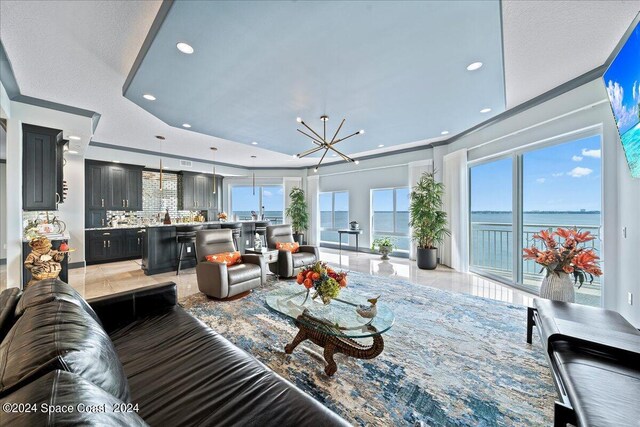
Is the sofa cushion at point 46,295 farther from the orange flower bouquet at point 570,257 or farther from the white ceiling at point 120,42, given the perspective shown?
the orange flower bouquet at point 570,257

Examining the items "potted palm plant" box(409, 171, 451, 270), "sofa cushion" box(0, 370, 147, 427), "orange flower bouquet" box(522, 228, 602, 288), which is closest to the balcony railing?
"potted palm plant" box(409, 171, 451, 270)

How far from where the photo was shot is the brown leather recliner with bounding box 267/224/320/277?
173 inches

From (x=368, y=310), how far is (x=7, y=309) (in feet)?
7.46

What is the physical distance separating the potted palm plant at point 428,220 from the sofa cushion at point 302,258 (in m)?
2.43

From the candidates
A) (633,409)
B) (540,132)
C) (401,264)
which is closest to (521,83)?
(540,132)

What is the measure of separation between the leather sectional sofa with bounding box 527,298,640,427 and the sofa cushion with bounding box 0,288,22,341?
2.69 metres

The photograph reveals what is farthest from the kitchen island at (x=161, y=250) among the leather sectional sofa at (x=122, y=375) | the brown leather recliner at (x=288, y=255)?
the leather sectional sofa at (x=122, y=375)

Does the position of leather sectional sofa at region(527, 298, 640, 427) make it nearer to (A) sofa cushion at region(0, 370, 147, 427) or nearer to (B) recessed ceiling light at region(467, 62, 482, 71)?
(A) sofa cushion at region(0, 370, 147, 427)

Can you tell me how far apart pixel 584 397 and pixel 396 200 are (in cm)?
599

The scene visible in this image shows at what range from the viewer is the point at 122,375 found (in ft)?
3.51

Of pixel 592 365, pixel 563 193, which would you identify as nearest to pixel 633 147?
pixel 563 193

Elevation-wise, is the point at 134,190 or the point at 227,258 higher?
the point at 134,190

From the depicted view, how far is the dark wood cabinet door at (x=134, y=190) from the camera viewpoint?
6.60 meters

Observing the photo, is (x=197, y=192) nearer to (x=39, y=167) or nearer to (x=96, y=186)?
(x=96, y=186)
